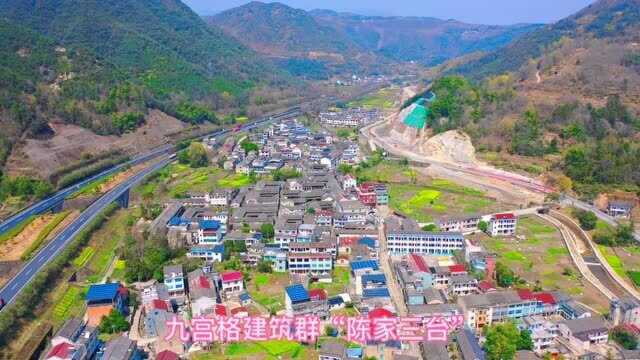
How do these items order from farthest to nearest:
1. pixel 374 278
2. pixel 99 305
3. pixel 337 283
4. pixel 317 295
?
pixel 337 283, pixel 374 278, pixel 317 295, pixel 99 305

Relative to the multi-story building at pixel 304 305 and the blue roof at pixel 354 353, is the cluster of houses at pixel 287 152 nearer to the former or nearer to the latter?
the multi-story building at pixel 304 305

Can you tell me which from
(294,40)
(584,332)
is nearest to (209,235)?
(584,332)

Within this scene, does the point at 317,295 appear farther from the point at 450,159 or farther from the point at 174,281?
the point at 450,159

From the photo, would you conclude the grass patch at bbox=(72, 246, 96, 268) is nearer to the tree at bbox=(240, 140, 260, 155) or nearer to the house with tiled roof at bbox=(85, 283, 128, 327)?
the house with tiled roof at bbox=(85, 283, 128, 327)

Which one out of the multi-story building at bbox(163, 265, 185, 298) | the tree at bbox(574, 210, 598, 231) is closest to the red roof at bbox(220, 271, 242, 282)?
the multi-story building at bbox(163, 265, 185, 298)

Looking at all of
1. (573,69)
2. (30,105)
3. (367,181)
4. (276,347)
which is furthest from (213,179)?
(573,69)
